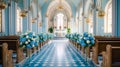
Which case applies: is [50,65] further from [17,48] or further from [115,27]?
[115,27]

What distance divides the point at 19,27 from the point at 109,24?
8.79 meters

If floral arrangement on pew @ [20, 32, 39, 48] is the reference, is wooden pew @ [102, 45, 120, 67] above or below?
below

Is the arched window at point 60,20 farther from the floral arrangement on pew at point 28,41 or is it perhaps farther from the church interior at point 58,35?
the floral arrangement on pew at point 28,41

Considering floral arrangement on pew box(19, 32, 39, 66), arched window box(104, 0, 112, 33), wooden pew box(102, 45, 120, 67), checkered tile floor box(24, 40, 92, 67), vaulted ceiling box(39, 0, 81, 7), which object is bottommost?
checkered tile floor box(24, 40, 92, 67)

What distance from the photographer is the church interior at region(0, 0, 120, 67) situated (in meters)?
6.66

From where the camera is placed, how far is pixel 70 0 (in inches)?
1251

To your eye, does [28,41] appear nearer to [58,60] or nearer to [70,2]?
[58,60]

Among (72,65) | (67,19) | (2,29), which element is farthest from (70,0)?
(72,65)

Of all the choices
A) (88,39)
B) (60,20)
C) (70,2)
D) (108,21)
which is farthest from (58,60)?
(60,20)

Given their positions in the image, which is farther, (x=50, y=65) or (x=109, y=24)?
(x=109, y=24)

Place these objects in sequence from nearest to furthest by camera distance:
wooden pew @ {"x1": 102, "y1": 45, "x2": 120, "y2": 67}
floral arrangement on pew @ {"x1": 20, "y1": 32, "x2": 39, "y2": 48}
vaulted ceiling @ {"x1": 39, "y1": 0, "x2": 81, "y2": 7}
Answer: wooden pew @ {"x1": 102, "y1": 45, "x2": 120, "y2": 67} → floral arrangement on pew @ {"x1": 20, "y1": 32, "x2": 39, "y2": 48} → vaulted ceiling @ {"x1": 39, "y1": 0, "x2": 81, "y2": 7}

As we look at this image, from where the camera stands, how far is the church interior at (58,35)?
666cm

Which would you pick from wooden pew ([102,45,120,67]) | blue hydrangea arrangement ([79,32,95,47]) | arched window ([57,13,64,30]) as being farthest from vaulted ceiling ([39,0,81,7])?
wooden pew ([102,45,120,67])

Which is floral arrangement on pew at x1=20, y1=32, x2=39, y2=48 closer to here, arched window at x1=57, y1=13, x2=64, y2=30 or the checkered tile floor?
the checkered tile floor
